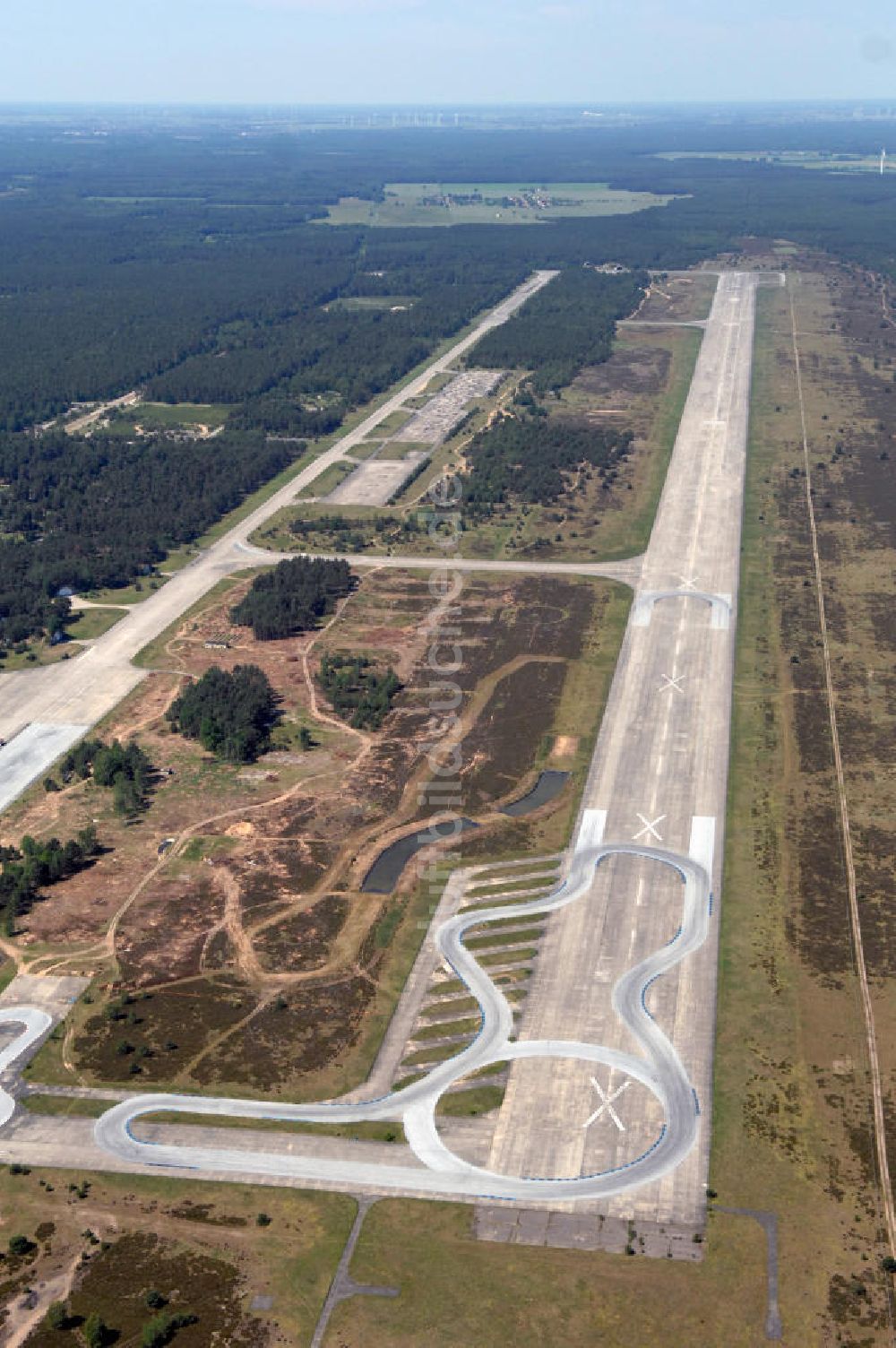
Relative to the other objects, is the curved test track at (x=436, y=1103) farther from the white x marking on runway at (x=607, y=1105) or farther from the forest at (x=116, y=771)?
the forest at (x=116, y=771)

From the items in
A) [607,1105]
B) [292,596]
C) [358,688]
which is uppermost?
[292,596]

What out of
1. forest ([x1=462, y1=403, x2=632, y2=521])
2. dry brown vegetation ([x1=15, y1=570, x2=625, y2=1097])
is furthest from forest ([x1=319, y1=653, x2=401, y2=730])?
forest ([x1=462, y1=403, x2=632, y2=521])

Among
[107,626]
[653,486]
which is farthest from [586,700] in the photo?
[653,486]

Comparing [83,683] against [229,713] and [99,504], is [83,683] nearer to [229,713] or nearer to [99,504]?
[229,713]

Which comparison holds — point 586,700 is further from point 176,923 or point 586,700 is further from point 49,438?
point 49,438

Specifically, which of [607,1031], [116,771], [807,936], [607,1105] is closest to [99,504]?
[116,771]

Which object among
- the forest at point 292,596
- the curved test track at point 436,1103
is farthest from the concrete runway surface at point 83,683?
the curved test track at point 436,1103

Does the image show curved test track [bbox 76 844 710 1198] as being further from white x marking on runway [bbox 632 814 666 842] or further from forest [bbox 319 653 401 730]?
forest [bbox 319 653 401 730]
